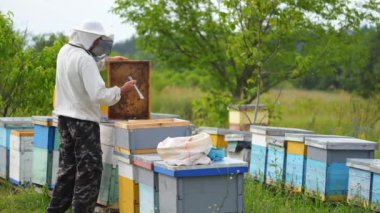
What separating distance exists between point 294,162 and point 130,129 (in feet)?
6.78

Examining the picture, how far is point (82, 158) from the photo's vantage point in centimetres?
574

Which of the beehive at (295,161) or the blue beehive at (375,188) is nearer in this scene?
the blue beehive at (375,188)

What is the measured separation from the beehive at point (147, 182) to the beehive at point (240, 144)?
2.71m

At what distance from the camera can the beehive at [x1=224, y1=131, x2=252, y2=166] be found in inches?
327

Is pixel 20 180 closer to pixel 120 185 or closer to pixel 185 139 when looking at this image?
pixel 120 185

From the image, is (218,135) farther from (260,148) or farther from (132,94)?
(132,94)

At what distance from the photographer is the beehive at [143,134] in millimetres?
5781

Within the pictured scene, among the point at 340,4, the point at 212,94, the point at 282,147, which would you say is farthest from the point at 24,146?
the point at 340,4

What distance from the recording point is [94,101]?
18.3 feet

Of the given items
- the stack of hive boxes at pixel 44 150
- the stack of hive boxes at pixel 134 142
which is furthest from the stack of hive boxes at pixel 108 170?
the stack of hive boxes at pixel 44 150

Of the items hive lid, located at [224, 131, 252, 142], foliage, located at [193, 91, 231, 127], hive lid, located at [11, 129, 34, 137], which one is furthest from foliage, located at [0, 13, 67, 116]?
foliage, located at [193, 91, 231, 127]

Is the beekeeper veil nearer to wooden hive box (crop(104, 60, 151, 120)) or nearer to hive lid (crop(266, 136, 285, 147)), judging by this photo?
wooden hive box (crop(104, 60, 151, 120))

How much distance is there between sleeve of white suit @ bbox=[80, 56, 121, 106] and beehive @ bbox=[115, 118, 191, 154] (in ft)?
1.14

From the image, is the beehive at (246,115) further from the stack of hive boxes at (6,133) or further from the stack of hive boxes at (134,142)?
the stack of hive boxes at (134,142)
